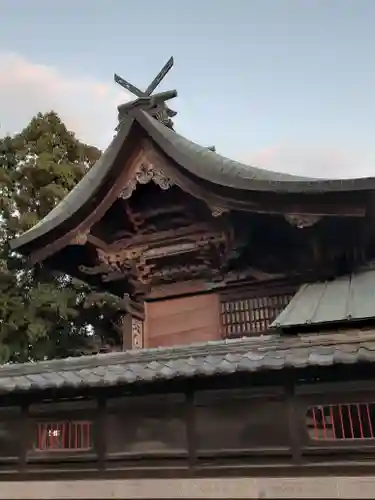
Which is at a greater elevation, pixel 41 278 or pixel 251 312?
pixel 41 278

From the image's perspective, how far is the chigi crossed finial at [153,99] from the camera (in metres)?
9.08

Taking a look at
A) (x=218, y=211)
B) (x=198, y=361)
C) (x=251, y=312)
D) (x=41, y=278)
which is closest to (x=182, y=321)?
(x=251, y=312)

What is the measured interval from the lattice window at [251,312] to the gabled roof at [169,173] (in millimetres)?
1561

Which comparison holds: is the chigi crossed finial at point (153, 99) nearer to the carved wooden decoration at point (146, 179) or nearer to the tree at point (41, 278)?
the carved wooden decoration at point (146, 179)

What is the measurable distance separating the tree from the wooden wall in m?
9.47

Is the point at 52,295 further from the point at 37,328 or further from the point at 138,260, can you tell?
the point at 138,260

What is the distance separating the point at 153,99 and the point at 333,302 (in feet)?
15.4

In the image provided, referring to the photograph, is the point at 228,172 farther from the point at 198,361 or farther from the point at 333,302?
the point at 198,361

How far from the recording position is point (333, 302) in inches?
277

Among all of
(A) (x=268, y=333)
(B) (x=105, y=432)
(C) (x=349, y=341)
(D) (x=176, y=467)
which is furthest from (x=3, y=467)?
(C) (x=349, y=341)

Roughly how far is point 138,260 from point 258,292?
6.89ft

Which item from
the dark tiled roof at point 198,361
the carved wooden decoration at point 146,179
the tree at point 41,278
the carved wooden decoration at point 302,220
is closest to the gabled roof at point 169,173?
the carved wooden decoration at point 146,179

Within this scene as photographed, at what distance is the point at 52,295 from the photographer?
18.5 metres

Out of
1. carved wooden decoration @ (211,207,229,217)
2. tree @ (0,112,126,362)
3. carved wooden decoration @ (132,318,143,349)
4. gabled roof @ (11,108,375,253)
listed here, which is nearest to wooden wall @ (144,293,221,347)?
carved wooden decoration @ (132,318,143,349)
